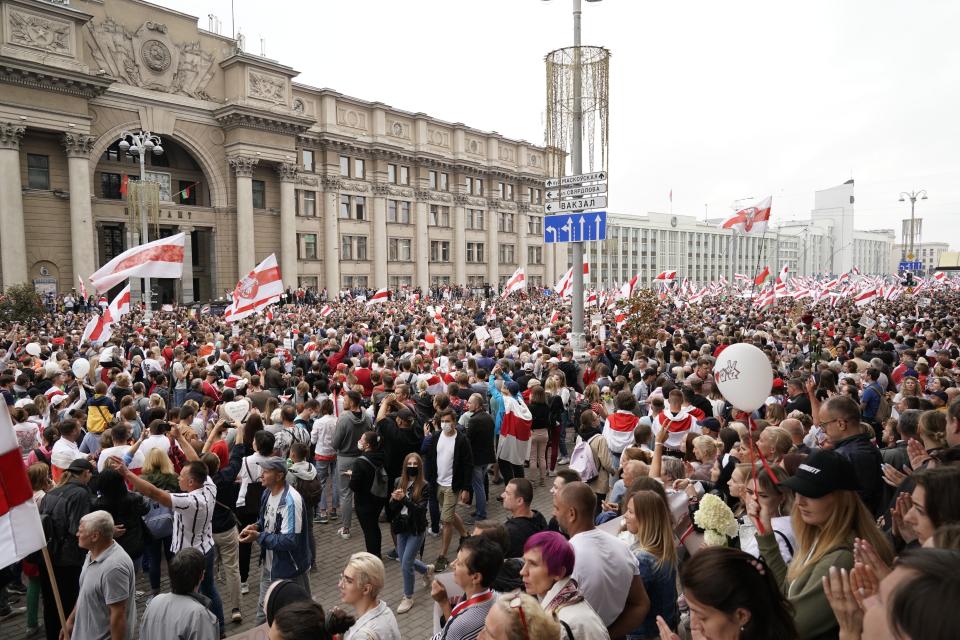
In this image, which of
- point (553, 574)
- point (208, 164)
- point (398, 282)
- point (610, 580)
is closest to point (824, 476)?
point (610, 580)

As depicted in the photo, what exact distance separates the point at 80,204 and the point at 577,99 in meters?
35.2

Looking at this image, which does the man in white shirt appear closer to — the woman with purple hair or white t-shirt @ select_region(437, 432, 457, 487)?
the woman with purple hair

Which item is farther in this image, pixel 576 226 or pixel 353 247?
pixel 353 247

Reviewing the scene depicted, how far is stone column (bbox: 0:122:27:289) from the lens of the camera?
1277 inches

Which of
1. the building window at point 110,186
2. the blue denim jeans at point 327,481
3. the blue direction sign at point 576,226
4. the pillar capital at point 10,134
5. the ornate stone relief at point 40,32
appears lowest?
the blue denim jeans at point 327,481

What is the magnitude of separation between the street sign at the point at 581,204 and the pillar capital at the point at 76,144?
34.7 metres

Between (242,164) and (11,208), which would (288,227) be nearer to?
(242,164)

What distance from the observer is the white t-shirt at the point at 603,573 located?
3.46 metres

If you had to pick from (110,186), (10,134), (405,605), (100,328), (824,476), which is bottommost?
(405,605)

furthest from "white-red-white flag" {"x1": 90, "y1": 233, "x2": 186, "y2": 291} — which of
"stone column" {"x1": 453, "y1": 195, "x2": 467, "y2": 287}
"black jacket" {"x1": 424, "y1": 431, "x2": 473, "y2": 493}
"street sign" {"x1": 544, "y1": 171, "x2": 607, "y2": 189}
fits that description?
"stone column" {"x1": 453, "y1": 195, "x2": 467, "y2": 287}

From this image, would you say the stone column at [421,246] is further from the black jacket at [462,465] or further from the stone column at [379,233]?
the black jacket at [462,465]

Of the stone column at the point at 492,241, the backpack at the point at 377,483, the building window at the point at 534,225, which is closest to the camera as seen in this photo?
the backpack at the point at 377,483

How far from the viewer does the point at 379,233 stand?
5453 centimetres

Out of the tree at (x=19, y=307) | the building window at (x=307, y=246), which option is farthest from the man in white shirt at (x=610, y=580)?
the building window at (x=307, y=246)
